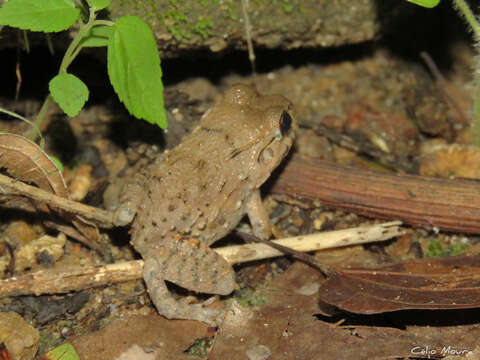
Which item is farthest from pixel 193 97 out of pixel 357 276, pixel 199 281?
pixel 357 276

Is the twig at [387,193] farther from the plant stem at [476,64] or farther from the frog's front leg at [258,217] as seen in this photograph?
the plant stem at [476,64]

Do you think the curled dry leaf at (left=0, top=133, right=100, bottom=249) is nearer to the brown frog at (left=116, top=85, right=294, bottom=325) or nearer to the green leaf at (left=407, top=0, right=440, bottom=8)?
the brown frog at (left=116, top=85, right=294, bottom=325)

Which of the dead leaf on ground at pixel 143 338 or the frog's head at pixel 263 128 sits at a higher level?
the frog's head at pixel 263 128

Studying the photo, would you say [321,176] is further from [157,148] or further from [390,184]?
[157,148]

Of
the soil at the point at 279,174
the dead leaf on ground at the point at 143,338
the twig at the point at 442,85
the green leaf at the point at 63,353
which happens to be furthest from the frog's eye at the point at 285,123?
the green leaf at the point at 63,353

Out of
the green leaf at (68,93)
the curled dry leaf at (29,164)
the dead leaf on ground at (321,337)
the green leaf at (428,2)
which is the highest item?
the green leaf at (428,2)

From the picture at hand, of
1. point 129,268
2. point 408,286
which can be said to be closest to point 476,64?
point 408,286
